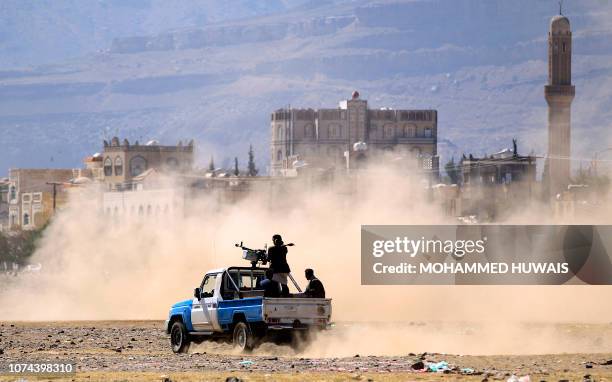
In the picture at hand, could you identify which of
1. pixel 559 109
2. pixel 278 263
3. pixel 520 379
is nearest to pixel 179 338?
pixel 278 263

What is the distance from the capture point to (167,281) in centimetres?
8331

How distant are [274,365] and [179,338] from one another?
7.83 metres

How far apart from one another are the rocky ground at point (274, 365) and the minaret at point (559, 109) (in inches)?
4981

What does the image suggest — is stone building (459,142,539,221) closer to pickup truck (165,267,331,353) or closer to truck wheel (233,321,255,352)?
pickup truck (165,267,331,353)

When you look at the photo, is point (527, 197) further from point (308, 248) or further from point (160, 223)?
point (308, 248)

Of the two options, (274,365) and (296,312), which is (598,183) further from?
(274,365)

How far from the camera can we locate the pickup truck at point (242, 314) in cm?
4366

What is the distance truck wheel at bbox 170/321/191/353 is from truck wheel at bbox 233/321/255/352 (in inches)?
105

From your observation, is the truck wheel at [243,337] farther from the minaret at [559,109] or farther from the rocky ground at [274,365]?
the minaret at [559,109]

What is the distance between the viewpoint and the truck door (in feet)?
150

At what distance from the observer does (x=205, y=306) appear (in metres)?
46.1

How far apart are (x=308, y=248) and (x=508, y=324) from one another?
2059 cm

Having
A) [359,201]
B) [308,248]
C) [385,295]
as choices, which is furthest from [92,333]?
[359,201]

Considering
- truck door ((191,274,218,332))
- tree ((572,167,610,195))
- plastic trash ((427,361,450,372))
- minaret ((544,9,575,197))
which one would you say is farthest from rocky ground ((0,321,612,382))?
minaret ((544,9,575,197))
